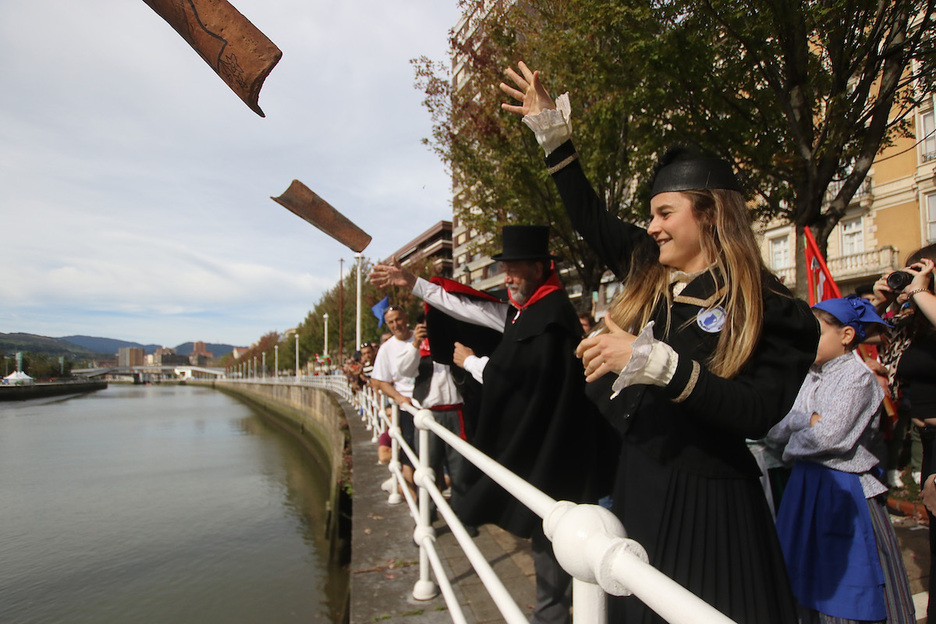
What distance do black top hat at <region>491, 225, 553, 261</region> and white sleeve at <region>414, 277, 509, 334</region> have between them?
48cm

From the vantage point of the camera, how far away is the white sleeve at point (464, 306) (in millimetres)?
3119

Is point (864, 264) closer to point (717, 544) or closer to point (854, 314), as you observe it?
point (854, 314)

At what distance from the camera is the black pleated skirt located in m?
1.38

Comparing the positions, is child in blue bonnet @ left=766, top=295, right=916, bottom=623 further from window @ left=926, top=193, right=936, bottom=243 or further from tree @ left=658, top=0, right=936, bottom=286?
window @ left=926, top=193, right=936, bottom=243

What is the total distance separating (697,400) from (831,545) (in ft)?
3.66

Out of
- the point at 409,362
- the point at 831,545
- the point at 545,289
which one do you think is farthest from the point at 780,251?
the point at 831,545

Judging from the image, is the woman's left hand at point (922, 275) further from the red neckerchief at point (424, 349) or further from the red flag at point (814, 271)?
the red neckerchief at point (424, 349)

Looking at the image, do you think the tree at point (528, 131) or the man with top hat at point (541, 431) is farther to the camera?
the tree at point (528, 131)

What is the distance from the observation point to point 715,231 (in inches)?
65.1

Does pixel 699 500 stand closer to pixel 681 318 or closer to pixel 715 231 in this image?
pixel 681 318

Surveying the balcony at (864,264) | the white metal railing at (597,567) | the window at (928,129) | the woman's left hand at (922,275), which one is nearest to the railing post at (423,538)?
the white metal railing at (597,567)

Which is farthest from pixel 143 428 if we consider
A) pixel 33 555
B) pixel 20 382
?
pixel 20 382

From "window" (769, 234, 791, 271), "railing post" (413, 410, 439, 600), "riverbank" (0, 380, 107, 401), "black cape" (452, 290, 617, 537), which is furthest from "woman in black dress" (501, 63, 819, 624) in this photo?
"riverbank" (0, 380, 107, 401)

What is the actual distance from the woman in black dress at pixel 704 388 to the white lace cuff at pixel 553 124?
0.49m
